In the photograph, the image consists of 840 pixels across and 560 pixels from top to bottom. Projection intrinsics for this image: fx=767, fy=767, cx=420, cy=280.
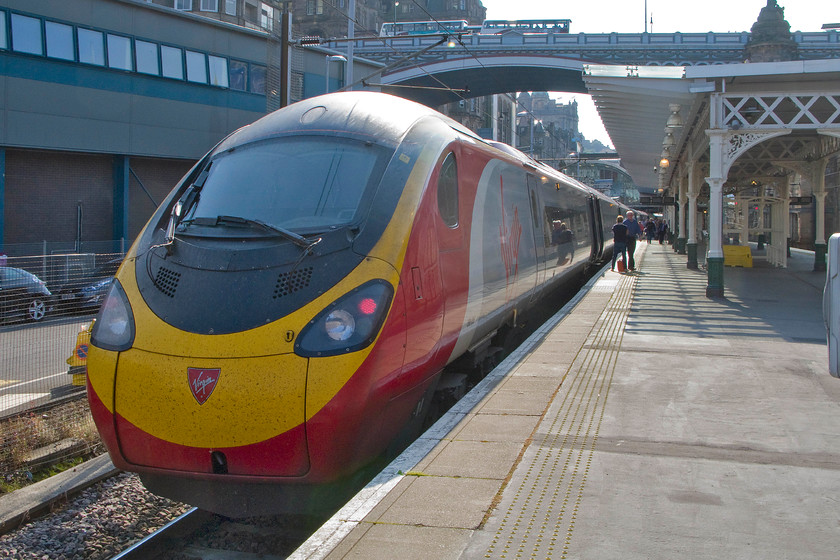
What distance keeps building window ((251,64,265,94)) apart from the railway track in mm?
29181

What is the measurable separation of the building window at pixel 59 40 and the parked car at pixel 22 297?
20065mm

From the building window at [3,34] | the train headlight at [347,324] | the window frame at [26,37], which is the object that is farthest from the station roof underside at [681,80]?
the building window at [3,34]

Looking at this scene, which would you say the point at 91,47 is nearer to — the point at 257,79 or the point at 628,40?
the point at 257,79

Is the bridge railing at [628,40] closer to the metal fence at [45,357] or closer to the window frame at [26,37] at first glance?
the window frame at [26,37]

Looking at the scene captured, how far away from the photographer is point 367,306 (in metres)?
4.51

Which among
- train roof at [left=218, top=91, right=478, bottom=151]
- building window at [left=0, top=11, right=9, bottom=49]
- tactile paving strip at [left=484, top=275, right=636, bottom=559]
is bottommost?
tactile paving strip at [left=484, top=275, right=636, bottom=559]

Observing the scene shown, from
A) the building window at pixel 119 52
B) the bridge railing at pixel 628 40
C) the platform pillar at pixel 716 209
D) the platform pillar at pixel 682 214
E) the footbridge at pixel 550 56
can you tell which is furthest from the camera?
the bridge railing at pixel 628 40

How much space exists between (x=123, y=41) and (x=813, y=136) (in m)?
22.7

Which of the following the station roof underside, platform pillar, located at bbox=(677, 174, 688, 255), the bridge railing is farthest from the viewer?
the bridge railing

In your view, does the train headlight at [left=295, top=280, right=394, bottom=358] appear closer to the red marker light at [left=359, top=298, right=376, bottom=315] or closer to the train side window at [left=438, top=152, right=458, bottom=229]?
the red marker light at [left=359, top=298, right=376, bottom=315]

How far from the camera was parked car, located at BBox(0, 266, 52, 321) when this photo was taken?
8122 mm

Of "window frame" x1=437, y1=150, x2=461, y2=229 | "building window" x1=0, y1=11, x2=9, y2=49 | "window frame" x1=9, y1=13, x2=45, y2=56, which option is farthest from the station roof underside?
"building window" x1=0, y1=11, x2=9, y2=49

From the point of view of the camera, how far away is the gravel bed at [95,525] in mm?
4840

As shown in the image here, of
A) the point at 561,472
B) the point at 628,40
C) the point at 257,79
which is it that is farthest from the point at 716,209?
the point at 628,40
